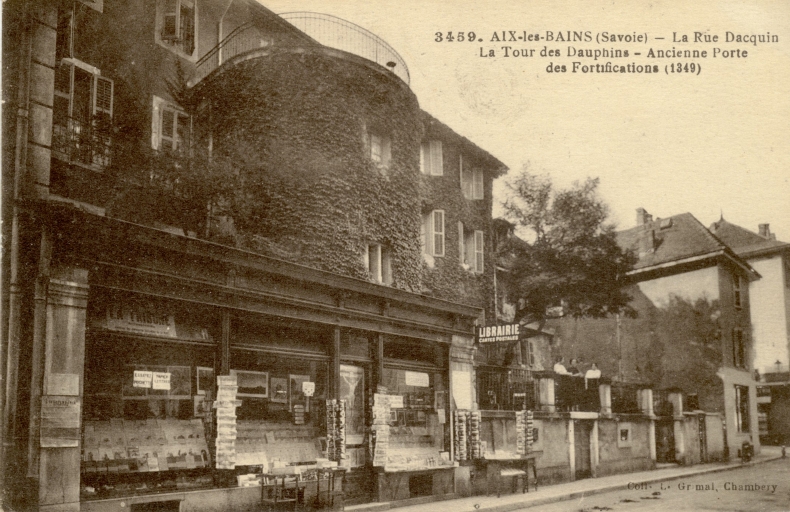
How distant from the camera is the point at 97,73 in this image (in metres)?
12.2

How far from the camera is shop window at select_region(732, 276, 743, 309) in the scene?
3066 centimetres

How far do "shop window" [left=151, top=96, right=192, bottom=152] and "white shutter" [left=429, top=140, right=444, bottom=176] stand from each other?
9.54m

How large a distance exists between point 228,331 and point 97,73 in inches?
200

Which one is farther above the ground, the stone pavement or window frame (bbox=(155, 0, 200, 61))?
window frame (bbox=(155, 0, 200, 61))

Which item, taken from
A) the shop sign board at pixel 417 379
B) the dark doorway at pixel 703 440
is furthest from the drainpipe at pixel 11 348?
the dark doorway at pixel 703 440

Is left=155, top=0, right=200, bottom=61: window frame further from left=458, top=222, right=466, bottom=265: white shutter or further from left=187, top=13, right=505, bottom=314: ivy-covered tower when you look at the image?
left=458, top=222, right=466, bottom=265: white shutter

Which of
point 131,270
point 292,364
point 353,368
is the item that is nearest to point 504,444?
point 353,368

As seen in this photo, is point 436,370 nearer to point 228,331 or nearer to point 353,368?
point 353,368

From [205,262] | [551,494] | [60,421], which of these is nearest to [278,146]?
[205,262]

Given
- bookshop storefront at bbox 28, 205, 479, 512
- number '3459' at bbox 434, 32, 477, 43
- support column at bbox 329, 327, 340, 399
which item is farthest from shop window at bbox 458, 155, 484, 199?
number '3459' at bbox 434, 32, 477, 43

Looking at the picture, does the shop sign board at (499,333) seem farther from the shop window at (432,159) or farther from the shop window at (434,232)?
the shop window at (432,159)

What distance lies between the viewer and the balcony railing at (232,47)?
1519 cm

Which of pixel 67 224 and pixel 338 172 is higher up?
pixel 338 172

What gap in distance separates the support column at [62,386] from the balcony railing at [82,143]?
3474 mm
